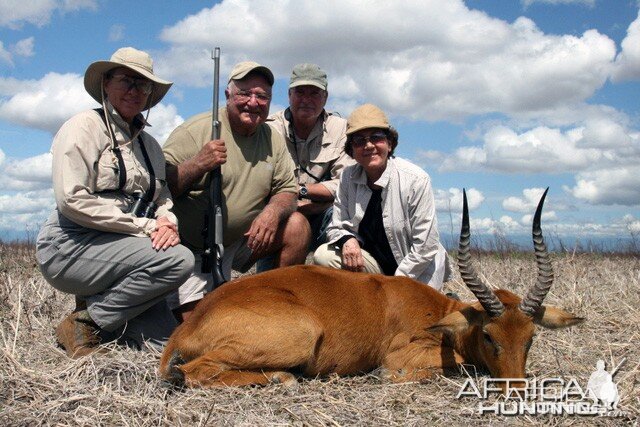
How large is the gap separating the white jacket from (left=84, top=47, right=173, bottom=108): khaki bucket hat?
243 centimetres

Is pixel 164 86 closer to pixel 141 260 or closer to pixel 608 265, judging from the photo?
pixel 141 260

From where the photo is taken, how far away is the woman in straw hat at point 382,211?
7141 millimetres

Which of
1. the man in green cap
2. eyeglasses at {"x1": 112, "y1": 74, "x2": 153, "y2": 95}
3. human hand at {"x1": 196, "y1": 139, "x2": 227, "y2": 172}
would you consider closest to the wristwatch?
the man in green cap

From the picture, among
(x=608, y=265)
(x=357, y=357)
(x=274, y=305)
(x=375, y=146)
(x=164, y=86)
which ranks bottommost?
(x=608, y=265)

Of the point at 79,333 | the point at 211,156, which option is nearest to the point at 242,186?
the point at 211,156

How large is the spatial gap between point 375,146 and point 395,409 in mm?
3079

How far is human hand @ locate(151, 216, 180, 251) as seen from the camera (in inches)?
239

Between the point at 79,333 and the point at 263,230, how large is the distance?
7.23 feet

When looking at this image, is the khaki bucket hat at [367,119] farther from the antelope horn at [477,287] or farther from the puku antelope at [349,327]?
the antelope horn at [477,287]

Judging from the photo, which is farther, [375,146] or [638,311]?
[638,311]

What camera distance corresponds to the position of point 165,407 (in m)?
4.61

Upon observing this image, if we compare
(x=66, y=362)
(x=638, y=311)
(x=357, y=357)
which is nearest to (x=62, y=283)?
(x=66, y=362)

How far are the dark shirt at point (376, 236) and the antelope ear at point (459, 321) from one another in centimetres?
195

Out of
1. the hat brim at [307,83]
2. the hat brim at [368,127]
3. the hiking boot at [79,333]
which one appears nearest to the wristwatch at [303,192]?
the hat brim at [307,83]
